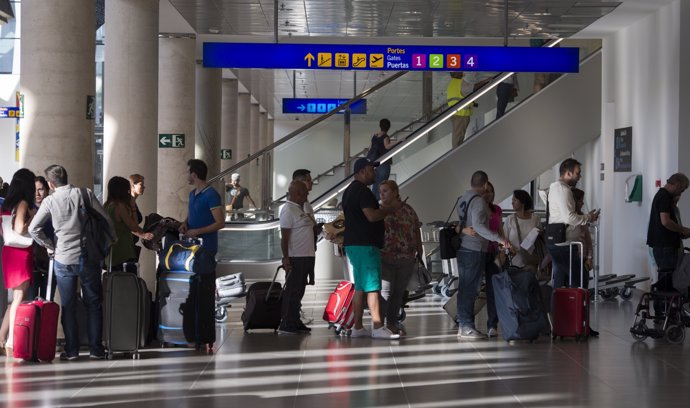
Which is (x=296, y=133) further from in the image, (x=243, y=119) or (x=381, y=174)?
(x=243, y=119)

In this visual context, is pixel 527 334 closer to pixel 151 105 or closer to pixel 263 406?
pixel 263 406

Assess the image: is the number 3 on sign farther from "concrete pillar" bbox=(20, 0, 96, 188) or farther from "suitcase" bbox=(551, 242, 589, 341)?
"concrete pillar" bbox=(20, 0, 96, 188)

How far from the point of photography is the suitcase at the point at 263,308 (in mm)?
11102

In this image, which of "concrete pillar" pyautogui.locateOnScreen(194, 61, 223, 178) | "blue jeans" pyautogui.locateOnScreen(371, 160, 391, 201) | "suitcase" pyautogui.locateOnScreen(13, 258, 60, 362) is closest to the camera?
"suitcase" pyautogui.locateOnScreen(13, 258, 60, 362)

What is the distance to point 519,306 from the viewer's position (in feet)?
34.2

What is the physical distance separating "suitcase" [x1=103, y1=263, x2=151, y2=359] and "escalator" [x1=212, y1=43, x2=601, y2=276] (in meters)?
9.18

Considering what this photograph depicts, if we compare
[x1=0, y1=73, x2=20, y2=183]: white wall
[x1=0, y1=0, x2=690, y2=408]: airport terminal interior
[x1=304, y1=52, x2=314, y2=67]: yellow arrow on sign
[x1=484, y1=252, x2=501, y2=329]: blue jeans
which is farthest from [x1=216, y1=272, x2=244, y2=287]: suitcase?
[x1=0, y1=73, x2=20, y2=183]: white wall

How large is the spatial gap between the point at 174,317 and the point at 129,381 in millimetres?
1795

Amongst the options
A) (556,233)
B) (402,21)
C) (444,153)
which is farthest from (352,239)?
(444,153)

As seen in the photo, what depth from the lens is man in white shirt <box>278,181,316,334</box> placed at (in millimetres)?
10992

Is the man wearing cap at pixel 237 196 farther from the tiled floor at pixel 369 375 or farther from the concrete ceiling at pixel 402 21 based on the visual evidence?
the tiled floor at pixel 369 375

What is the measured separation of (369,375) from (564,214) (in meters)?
3.72

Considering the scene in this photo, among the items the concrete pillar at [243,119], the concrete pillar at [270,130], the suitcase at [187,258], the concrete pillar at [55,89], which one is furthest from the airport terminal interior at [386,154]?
the concrete pillar at [270,130]

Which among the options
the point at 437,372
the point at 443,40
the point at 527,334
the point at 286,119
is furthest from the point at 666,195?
the point at 286,119
